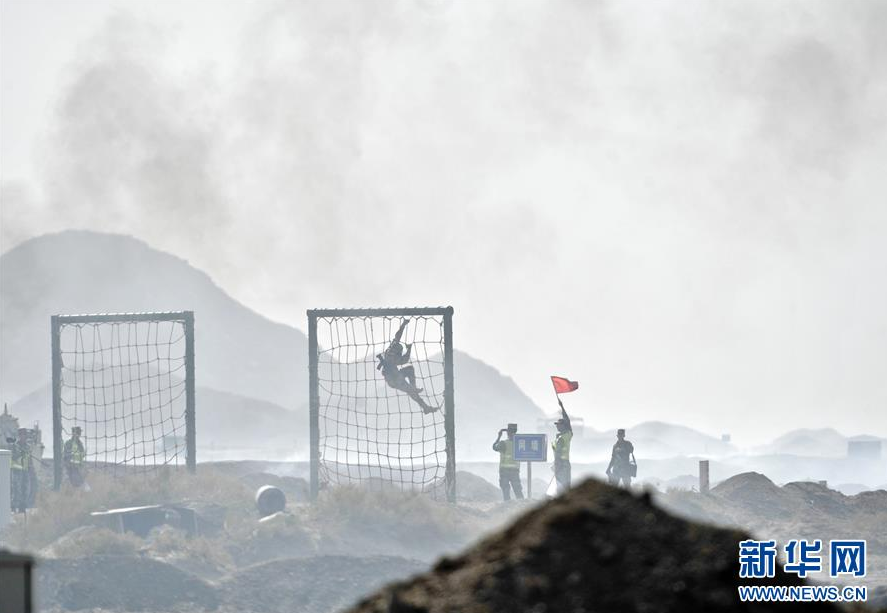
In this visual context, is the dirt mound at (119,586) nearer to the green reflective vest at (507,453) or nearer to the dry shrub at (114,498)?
the dry shrub at (114,498)

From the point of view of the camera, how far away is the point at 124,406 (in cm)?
12031

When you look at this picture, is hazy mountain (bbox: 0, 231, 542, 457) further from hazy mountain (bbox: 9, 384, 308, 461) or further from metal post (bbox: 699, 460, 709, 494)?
metal post (bbox: 699, 460, 709, 494)

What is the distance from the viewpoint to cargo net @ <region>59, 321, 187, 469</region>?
35.4 meters

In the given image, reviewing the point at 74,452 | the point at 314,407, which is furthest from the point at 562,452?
the point at 74,452

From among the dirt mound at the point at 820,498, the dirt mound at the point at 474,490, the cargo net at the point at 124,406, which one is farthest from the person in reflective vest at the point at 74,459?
the dirt mound at the point at 820,498

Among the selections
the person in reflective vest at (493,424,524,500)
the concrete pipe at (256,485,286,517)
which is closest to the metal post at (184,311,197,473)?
the concrete pipe at (256,485,286,517)

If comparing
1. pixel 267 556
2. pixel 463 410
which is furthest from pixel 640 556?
pixel 463 410

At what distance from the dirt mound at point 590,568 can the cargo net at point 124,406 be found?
72.9 feet

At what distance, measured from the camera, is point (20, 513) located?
31.0m

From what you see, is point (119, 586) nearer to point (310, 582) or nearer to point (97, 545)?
point (97, 545)

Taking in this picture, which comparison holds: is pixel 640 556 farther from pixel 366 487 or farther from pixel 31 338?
pixel 31 338

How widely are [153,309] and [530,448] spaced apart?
149 metres

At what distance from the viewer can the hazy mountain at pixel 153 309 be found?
163375 millimetres

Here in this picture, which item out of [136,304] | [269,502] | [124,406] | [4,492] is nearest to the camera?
[269,502]
